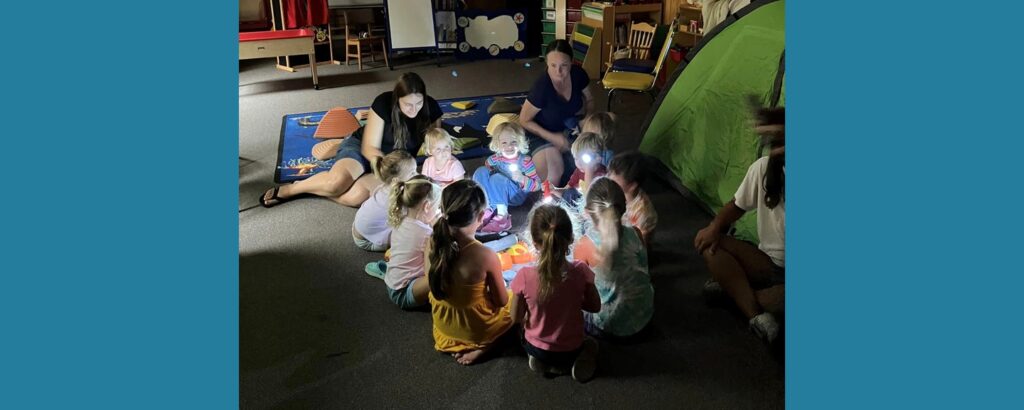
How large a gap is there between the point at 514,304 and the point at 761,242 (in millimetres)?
817

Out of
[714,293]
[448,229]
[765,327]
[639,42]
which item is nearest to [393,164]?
[448,229]

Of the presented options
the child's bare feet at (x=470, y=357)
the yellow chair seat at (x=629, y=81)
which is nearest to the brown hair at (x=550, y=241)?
the child's bare feet at (x=470, y=357)

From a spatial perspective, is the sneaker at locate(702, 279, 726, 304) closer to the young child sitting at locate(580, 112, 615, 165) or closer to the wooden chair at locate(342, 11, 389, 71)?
the young child sitting at locate(580, 112, 615, 165)

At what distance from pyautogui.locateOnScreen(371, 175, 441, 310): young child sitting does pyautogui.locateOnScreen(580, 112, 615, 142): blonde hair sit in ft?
3.00

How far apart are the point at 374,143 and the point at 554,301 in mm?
1524

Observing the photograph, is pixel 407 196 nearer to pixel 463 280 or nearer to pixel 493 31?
pixel 463 280

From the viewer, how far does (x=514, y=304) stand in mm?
1842

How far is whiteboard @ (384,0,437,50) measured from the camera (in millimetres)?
6676

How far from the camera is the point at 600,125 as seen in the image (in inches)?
113

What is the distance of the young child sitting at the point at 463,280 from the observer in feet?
6.03

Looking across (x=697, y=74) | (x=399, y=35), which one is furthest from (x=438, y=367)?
(x=399, y=35)

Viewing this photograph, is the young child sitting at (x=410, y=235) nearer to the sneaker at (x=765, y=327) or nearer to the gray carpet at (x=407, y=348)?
the gray carpet at (x=407, y=348)

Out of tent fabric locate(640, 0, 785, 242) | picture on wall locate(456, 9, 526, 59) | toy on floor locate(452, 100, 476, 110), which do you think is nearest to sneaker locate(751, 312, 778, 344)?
tent fabric locate(640, 0, 785, 242)

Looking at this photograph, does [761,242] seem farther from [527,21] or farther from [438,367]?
[527,21]
